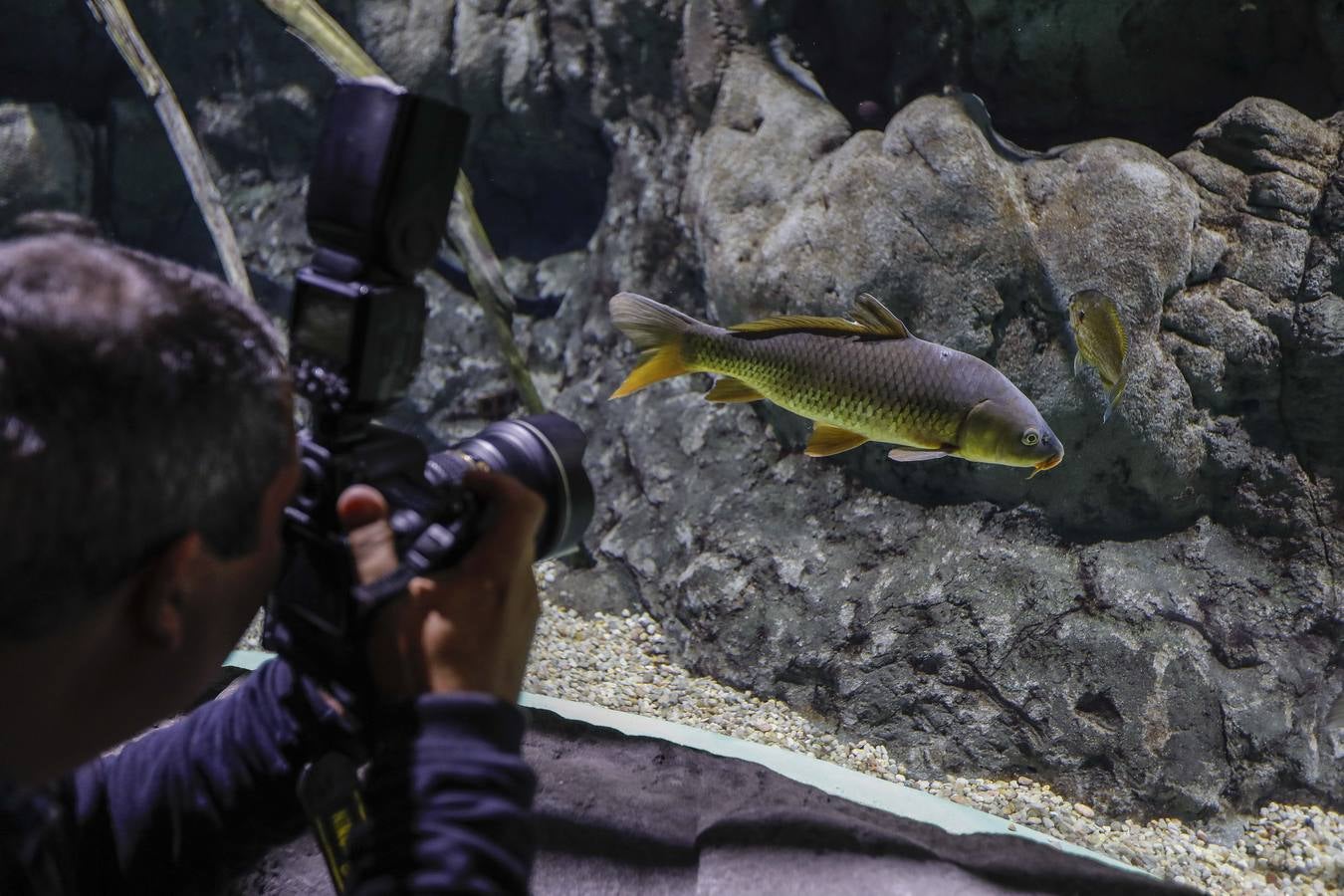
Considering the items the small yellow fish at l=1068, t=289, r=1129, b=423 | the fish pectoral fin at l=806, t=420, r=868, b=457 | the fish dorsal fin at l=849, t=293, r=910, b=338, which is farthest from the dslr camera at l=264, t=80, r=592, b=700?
the small yellow fish at l=1068, t=289, r=1129, b=423

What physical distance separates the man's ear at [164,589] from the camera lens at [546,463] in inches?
18.3

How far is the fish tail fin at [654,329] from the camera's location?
2.45 metres

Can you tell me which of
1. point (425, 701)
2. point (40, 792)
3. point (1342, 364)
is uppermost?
point (1342, 364)

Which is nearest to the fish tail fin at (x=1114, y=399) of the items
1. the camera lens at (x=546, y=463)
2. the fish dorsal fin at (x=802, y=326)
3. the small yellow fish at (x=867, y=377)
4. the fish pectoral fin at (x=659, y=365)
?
the small yellow fish at (x=867, y=377)

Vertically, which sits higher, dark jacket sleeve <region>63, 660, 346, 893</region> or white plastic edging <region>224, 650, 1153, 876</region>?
dark jacket sleeve <region>63, 660, 346, 893</region>

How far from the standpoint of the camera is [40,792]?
0.90m

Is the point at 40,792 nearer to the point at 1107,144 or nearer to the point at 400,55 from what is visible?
the point at 1107,144

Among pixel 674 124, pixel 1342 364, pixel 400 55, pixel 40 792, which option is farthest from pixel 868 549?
pixel 400 55

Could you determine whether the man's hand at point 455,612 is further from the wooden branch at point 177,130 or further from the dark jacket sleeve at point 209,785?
the wooden branch at point 177,130

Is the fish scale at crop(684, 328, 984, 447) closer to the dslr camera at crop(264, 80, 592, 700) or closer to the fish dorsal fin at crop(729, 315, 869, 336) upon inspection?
the fish dorsal fin at crop(729, 315, 869, 336)

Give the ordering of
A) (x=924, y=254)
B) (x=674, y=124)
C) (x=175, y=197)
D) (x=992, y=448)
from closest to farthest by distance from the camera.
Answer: (x=992, y=448) < (x=924, y=254) < (x=674, y=124) < (x=175, y=197)

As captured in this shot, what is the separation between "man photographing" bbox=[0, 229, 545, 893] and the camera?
752mm

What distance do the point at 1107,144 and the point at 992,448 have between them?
2139mm

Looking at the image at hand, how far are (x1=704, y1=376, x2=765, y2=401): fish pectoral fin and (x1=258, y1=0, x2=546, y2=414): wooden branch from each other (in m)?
2.56
